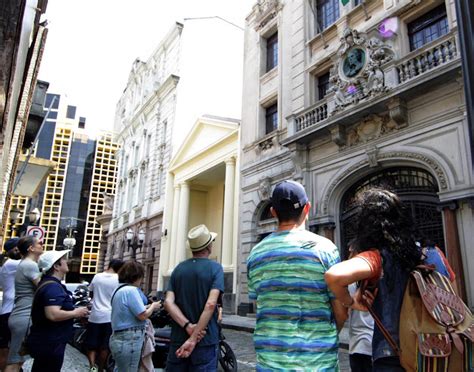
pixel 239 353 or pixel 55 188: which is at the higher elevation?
pixel 55 188

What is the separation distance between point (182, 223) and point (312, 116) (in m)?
11.2

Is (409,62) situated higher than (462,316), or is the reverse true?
(409,62)

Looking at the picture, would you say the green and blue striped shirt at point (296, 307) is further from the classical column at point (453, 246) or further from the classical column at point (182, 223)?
the classical column at point (182, 223)

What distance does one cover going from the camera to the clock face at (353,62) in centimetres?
1139

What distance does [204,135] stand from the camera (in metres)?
20.3

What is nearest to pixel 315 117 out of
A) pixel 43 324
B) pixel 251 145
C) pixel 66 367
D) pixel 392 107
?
pixel 392 107

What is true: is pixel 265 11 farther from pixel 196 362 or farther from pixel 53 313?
pixel 196 362

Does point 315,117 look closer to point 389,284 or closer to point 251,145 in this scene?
point 251,145

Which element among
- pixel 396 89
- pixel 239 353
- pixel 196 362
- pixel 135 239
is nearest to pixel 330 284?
pixel 196 362

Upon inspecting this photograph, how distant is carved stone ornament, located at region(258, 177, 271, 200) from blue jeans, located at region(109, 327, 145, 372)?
10948mm

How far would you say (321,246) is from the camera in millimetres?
2145

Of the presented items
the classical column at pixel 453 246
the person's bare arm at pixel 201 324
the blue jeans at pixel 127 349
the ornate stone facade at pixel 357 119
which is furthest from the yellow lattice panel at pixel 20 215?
the person's bare arm at pixel 201 324

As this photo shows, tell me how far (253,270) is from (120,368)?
241cm

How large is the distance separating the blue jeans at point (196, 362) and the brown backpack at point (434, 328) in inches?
71.1
